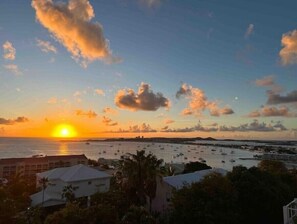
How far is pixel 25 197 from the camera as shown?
113 feet

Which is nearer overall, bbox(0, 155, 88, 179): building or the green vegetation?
the green vegetation

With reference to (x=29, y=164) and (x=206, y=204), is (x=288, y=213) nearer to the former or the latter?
(x=206, y=204)

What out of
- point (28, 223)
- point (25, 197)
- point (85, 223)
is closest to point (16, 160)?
point (25, 197)

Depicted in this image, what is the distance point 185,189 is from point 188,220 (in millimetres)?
2801

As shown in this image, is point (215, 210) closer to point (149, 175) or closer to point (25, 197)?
point (149, 175)

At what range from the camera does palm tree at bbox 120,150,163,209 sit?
27.7 meters

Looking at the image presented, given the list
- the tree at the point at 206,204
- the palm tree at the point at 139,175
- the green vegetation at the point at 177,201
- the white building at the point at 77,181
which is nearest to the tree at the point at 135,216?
the green vegetation at the point at 177,201

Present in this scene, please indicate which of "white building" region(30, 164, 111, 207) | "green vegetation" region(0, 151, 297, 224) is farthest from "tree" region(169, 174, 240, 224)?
"white building" region(30, 164, 111, 207)

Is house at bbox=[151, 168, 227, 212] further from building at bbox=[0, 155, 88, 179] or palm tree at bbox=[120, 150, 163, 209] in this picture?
building at bbox=[0, 155, 88, 179]

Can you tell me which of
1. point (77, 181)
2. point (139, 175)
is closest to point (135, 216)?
point (139, 175)

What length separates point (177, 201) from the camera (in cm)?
2431

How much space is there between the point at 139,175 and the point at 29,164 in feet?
202

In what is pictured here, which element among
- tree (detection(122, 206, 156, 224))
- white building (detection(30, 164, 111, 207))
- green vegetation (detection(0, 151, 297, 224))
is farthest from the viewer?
white building (detection(30, 164, 111, 207))

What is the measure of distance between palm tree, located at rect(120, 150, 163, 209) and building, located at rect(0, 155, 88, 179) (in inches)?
2025
